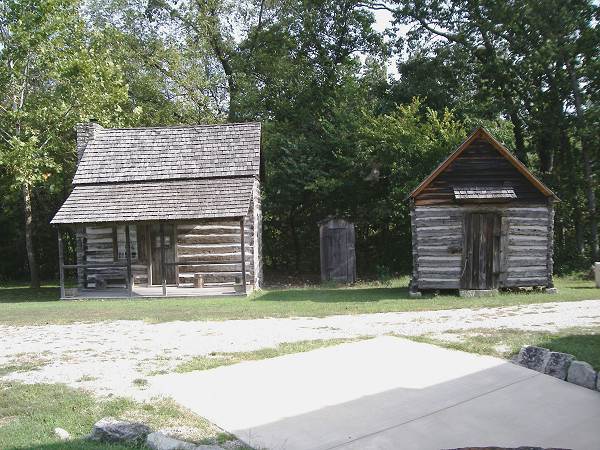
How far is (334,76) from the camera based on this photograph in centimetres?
3094

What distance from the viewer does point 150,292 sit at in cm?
1989

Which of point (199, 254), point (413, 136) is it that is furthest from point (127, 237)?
point (413, 136)

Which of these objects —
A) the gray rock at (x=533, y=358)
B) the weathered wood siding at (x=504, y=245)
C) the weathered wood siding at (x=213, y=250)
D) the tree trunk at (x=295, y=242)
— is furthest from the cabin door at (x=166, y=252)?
the gray rock at (x=533, y=358)

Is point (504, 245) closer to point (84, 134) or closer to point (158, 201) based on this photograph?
point (158, 201)

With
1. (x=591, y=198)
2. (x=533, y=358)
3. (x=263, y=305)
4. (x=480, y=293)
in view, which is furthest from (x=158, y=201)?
(x=591, y=198)

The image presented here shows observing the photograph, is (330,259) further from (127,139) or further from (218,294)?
(127,139)

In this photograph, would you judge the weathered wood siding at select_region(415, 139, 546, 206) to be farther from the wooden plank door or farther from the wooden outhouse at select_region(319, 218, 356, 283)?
the wooden plank door

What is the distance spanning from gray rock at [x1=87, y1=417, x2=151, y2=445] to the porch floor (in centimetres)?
1339

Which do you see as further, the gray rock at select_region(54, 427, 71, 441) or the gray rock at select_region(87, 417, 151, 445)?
the gray rock at select_region(54, 427, 71, 441)

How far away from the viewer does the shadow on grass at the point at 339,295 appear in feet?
53.8

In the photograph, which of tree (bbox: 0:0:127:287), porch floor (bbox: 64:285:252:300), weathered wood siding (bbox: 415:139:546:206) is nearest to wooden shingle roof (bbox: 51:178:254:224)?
porch floor (bbox: 64:285:252:300)

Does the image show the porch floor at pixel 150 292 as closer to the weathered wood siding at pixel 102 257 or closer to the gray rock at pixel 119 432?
the weathered wood siding at pixel 102 257

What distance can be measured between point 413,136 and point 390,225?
478 centimetres

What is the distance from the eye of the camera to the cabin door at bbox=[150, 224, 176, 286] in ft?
70.3
